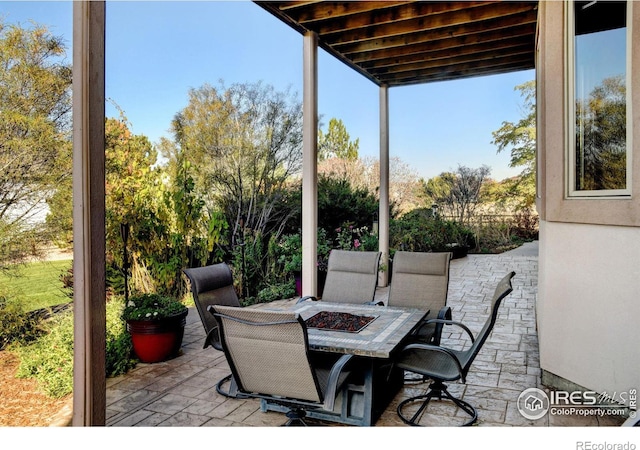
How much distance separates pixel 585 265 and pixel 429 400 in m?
1.50

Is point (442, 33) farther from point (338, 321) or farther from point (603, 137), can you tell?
point (338, 321)

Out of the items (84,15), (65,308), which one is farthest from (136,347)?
(84,15)

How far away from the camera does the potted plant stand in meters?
4.20

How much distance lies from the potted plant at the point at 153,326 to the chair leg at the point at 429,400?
2241 mm

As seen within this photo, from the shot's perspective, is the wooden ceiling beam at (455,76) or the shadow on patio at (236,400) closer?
the shadow on patio at (236,400)

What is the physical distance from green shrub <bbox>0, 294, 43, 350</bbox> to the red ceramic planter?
109 cm

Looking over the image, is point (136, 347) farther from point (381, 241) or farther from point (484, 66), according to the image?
point (484, 66)

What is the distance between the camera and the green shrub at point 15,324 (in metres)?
2.92

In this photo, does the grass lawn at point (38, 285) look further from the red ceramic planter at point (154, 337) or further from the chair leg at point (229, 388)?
the chair leg at point (229, 388)

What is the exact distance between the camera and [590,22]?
135 inches

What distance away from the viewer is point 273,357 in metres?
2.46

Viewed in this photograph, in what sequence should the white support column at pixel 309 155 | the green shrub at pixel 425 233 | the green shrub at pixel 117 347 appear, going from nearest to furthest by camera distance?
the green shrub at pixel 117 347, the white support column at pixel 309 155, the green shrub at pixel 425 233

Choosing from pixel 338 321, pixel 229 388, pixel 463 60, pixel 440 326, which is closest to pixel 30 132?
pixel 229 388

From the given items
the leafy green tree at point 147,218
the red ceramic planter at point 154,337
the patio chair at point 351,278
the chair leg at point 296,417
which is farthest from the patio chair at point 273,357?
the leafy green tree at point 147,218
